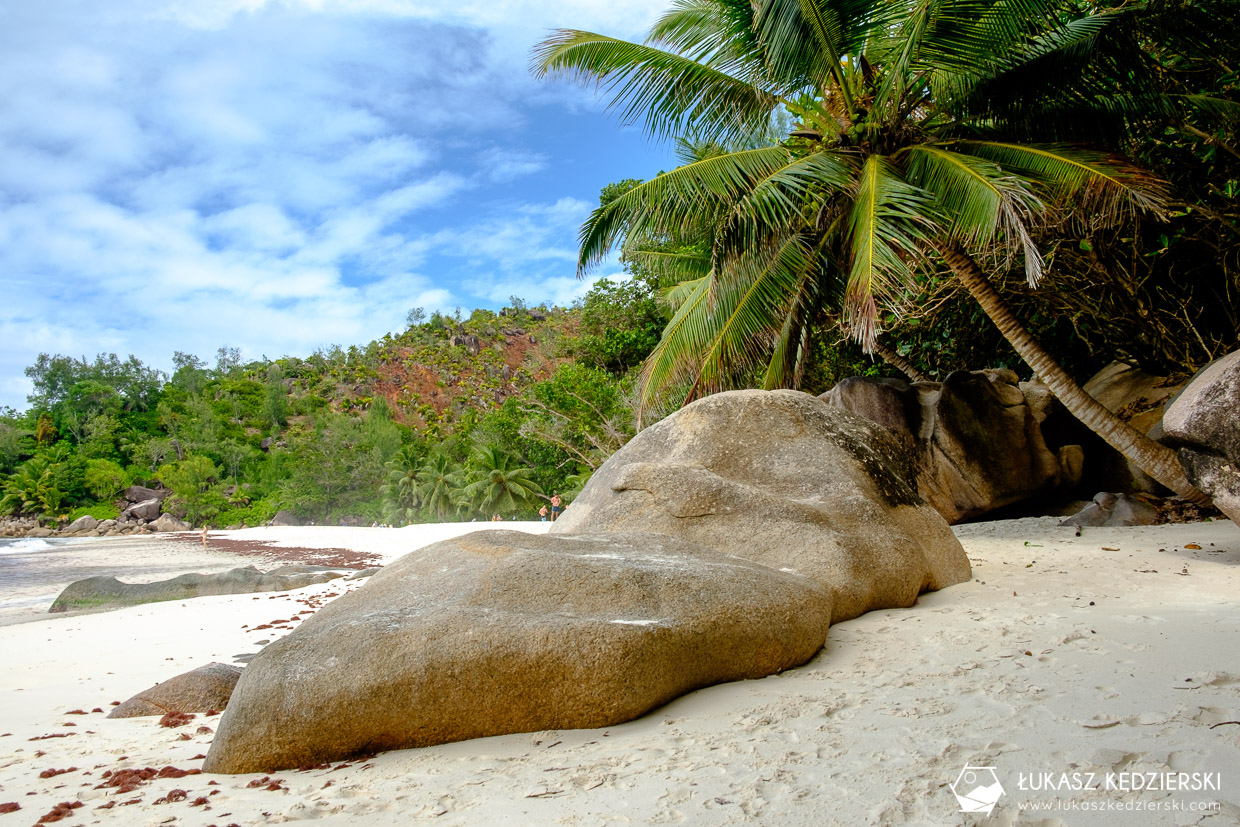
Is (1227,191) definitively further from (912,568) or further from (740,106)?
(912,568)

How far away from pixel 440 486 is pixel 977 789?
3767 centimetres

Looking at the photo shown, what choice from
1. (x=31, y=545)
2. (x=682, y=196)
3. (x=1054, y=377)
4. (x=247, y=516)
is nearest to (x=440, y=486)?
(x=31, y=545)

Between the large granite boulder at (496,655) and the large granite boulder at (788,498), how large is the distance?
4.03ft

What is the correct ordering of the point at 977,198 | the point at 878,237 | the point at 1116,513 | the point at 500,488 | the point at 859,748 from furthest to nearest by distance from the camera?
the point at 500,488 → the point at 1116,513 → the point at 878,237 → the point at 977,198 → the point at 859,748

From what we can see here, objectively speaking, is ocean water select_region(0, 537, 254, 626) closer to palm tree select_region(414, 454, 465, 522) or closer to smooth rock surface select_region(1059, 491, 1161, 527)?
palm tree select_region(414, 454, 465, 522)

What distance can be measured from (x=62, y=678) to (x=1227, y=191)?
12.7 m

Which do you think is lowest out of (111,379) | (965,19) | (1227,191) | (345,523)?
(345,523)

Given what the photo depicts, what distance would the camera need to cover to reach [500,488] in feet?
106

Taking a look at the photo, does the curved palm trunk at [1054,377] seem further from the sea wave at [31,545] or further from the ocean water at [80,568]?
the sea wave at [31,545]

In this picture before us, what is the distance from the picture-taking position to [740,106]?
9.33 metres

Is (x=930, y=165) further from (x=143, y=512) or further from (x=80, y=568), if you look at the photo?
(x=143, y=512)

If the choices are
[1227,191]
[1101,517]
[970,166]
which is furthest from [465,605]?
[1227,191]

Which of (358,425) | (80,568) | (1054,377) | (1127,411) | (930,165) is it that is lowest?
(80,568)

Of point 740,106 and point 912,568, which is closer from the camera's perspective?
point 912,568
